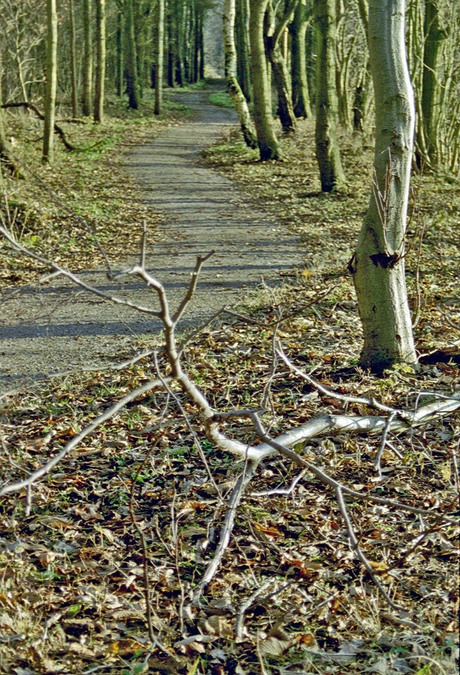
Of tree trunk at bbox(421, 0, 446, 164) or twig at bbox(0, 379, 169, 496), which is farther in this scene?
tree trunk at bbox(421, 0, 446, 164)

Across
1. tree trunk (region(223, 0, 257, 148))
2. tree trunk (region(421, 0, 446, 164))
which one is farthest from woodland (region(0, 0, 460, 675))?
tree trunk (region(223, 0, 257, 148))

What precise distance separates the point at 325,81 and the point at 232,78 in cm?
623

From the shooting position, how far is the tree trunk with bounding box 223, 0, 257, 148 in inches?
736

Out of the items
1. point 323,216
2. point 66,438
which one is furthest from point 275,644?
point 323,216

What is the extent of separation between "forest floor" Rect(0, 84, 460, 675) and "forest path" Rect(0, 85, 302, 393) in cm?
44

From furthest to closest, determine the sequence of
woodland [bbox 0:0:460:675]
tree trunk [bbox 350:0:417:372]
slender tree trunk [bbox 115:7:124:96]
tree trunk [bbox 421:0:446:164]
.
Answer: slender tree trunk [bbox 115:7:124:96], tree trunk [bbox 421:0:446:164], tree trunk [bbox 350:0:417:372], woodland [bbox 0:0:460:675]

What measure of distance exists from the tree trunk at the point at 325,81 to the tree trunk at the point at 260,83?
3.03m

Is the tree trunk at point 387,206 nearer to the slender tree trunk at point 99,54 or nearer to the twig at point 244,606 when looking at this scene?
the twig at point 244,606

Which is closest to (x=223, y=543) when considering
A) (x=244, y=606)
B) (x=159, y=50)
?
(x=244, y=606)

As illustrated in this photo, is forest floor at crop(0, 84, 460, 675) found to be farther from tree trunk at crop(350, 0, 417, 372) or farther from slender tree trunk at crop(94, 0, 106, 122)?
slender tree trunk at crop(94, 0, 106, 122)

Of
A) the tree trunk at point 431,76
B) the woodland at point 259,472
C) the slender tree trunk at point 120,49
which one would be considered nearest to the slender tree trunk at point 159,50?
the slender tree trunk at point 120,49

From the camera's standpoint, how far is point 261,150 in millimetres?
17812

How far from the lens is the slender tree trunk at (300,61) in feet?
81.0

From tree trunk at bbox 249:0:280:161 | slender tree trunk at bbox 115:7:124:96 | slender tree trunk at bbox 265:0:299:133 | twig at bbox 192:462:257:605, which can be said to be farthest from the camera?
slender tree trunk at bbox 115:7:124:96
